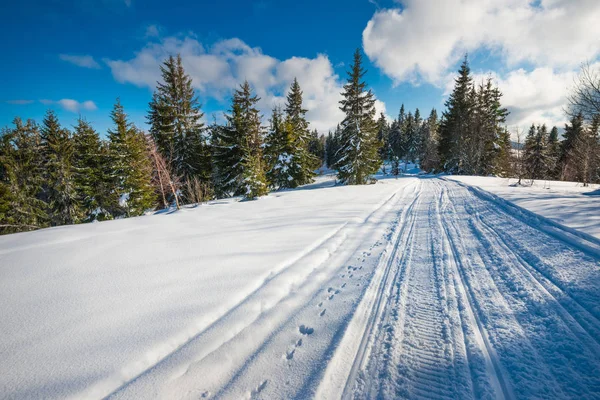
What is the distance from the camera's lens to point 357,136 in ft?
65.5

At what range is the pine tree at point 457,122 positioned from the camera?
30.5 m

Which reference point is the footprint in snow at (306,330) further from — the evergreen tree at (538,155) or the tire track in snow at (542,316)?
the evergreen tree at (538,155)

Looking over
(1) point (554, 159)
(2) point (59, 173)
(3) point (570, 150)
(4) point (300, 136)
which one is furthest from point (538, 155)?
(2) point (59, 173)

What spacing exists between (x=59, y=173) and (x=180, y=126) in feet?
32.3

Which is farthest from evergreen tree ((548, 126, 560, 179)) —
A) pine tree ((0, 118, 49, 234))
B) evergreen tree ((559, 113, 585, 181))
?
pine tree ((0, 118, 49, 234))

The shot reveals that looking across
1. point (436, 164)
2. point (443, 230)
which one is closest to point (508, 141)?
point (436, 164)

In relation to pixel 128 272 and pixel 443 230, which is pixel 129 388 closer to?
pixel 128 272

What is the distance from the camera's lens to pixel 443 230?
5.75 m

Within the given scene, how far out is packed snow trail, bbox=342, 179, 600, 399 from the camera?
1.88 m

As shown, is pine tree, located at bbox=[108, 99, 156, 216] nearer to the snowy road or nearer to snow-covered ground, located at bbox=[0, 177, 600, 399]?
snow-covered ground, located at bbox=[0, 177, 600, 399]

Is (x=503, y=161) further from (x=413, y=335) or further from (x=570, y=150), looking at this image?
(x=413, y=335)

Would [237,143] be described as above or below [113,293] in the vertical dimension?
above

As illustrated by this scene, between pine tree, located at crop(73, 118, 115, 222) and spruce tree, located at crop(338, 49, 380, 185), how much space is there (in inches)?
773

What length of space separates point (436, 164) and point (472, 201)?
3579 centimetres
